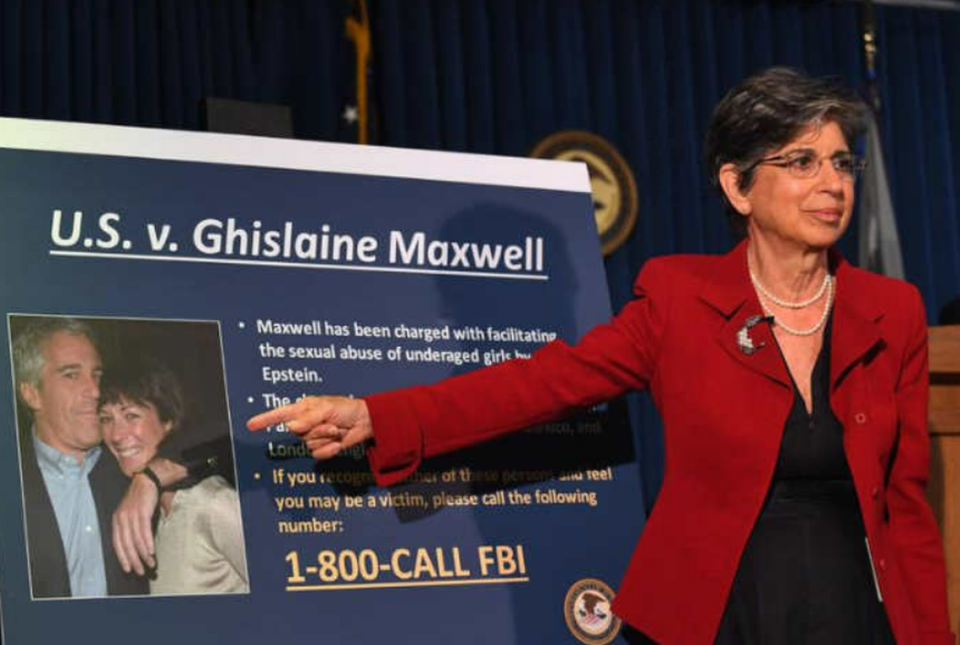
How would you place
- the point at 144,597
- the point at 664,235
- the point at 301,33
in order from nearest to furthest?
the point at 144,597 → the point at 301,33 → the point at 664,235

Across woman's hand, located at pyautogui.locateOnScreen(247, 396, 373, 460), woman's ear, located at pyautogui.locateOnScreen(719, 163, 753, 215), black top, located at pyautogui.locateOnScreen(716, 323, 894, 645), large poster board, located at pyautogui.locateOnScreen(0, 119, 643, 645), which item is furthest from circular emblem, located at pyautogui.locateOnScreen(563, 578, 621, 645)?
woman's ear, located at pyautogui.locateOnScreen(719, 163, 753, 215)

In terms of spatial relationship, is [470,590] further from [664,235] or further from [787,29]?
[787,29]

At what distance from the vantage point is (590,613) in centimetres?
265

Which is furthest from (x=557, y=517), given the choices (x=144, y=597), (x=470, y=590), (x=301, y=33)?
(x=301, y=33)

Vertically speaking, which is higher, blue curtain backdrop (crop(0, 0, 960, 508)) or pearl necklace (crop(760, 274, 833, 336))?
blue curtain backdrop (crop(0, 0, 960, 508))

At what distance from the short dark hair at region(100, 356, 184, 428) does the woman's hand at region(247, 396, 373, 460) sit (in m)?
0.12

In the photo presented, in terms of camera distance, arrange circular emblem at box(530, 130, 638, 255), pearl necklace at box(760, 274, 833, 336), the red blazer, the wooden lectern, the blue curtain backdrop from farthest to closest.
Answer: circular emblem at box(530, 130, 638, 255) < the blue curtain backdrop < the wooden lectern < pearl necklace at box(760, 274, 833, 336) < the red blazer

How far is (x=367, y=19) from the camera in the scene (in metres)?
4.88

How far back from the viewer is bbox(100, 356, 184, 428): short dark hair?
2396mm

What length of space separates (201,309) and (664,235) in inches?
117

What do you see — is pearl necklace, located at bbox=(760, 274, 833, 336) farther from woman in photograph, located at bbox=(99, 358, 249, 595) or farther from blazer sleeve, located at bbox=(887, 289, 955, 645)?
woman in photograph, located at bbox=(99, 358, 249, 595)

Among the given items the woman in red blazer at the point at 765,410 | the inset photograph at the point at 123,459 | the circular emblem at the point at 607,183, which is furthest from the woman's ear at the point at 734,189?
the circular emblem at the point at 607,183

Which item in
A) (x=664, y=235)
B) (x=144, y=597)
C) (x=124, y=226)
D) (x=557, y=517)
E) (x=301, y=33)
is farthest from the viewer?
(x=664, y=235)

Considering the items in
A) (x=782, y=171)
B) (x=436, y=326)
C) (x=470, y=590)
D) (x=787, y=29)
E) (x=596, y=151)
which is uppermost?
(x=787, y=29)
